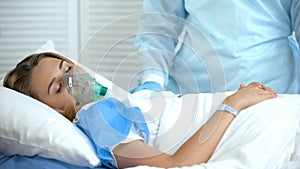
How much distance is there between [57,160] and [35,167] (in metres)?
0.07

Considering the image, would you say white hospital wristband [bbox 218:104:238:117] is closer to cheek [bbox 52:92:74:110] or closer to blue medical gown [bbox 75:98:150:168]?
blue medical gown [bbox 75:98:150:168]

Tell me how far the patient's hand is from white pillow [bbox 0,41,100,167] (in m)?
0.38

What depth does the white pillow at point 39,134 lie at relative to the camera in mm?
1442

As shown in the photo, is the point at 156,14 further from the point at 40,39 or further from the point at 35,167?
the point at 40,39

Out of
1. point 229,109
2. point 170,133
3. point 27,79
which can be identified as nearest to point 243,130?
point 229,109

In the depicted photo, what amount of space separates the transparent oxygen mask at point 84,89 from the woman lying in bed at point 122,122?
1.2 inches

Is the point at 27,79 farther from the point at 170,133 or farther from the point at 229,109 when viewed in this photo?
the point at 229,109

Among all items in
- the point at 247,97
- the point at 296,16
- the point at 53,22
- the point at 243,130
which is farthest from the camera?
the point at 53,22

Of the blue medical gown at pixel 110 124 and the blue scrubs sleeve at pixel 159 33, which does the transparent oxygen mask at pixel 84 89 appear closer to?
the blue medical gown at pixel 110 124

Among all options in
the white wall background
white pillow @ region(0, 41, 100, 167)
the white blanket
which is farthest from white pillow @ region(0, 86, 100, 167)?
the white wall background

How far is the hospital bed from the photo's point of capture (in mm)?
1365

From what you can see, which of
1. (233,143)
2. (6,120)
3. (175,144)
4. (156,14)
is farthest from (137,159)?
(156,14)

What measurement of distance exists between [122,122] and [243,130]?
0.97 ft

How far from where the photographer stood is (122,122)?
1449mm
